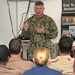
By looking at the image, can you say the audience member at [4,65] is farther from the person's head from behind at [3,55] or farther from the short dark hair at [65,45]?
the short dark hair at [65,45]

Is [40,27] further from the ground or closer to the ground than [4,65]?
further from the ground

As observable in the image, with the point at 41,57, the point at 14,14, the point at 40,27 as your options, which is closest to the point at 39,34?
the point at 40,27

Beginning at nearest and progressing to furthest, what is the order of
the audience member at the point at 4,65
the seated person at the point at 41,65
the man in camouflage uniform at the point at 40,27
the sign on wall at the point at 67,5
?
the seated person at the point at 41,65, the audience member at the point at 4,65, the man in camouflage uniform at the point at 40,27, the sign on wall at the point at 67,5

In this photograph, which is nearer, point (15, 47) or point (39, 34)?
point (15, 47)

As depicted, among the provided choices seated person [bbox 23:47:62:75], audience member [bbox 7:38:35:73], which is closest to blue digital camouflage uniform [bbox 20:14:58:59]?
audience member [bbox 7:38:35:73]

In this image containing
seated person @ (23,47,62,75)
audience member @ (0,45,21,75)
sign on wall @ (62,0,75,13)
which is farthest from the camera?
sign on wall @ (62,0,75,13)

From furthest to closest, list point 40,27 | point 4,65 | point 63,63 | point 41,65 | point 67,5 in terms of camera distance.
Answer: point 67,5 < point 40,27 < point 63,63 < point 4,65 < point 41,65

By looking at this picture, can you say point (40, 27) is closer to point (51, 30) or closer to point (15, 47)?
point (51, 30)

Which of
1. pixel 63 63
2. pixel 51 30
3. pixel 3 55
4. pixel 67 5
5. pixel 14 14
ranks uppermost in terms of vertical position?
pixel 67 5

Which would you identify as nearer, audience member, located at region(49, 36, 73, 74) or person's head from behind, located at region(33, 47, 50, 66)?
person's head from behind, located at region(33, 47, 50, 66)

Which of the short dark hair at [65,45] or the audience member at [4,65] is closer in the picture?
the audience member at [4,65]

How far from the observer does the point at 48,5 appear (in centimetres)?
500

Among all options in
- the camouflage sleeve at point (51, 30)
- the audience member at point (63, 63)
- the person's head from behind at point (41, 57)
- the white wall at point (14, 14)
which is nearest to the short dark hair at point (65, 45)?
the audience member at point (63, 63)

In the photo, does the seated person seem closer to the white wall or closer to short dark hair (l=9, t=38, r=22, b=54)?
short dark hair (l=9, t=38, r=22, b=54)
